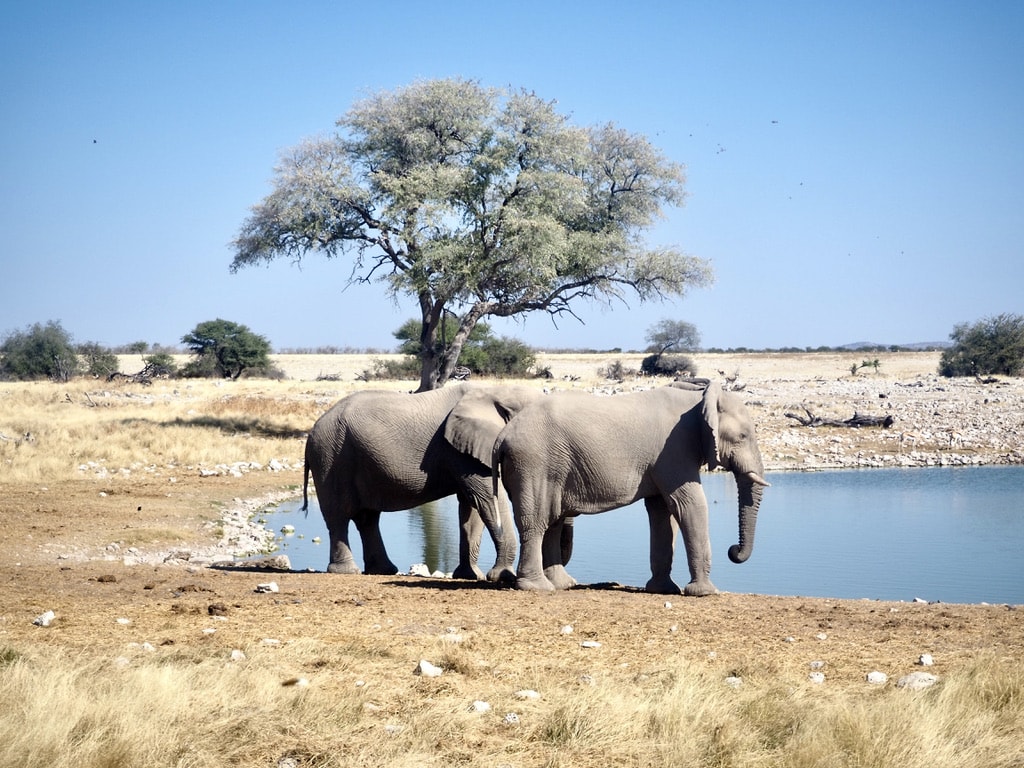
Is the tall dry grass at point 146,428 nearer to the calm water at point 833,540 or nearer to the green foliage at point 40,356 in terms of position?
the calm water at point 833,540

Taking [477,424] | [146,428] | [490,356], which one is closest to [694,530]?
[477,424]

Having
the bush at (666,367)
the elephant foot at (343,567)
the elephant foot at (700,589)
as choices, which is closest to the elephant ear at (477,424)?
the elephant foot at (343,567)

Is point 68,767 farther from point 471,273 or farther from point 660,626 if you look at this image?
point 471,273

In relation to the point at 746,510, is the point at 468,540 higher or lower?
lower

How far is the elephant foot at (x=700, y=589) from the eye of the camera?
11219 millimetres

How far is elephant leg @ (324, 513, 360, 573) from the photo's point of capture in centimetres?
1362

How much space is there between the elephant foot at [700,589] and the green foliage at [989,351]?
45.4 meters

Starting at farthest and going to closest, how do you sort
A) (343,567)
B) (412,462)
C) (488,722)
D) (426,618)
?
(343,567)
(412,462)
(426,618)
(488,722)

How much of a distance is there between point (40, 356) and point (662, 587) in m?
59.3

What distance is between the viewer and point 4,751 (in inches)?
236

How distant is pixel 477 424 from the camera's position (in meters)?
12.5

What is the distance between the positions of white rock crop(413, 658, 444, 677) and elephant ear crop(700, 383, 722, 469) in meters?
4.16

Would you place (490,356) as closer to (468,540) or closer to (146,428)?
(146,428)

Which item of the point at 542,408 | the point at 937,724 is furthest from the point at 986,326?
the point at 937,724
